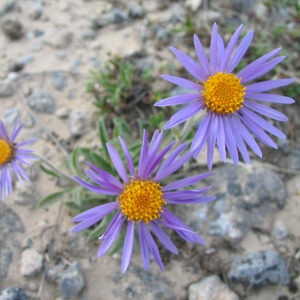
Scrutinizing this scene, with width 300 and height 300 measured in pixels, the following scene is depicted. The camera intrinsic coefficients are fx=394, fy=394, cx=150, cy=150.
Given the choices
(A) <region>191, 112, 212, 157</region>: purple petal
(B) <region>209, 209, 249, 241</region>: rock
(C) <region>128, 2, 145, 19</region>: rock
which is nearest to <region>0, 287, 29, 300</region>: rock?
(B) <region>209, 209, 249, 241</region>: rock

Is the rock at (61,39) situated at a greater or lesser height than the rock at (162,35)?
greater

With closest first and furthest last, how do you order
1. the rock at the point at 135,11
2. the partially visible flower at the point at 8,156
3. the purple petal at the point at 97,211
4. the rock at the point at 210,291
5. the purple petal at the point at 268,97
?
the purple petal at the point at 97,211
the purple petal at the point at 268,97
the partially visible flower at the point at 8,156
the rock at the point at 210,291
the rock at the point at 135,11

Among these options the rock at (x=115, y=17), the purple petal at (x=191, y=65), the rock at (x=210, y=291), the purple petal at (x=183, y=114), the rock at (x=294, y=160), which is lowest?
the rock at (x=210, y=291)

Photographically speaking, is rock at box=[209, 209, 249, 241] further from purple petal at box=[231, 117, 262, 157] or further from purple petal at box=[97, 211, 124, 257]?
purple petal at box=[97, 211, 124, 257]

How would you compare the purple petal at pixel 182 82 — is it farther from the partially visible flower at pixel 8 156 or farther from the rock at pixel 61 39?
the rock at pixel 61 39

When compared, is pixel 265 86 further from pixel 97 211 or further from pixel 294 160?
pixel 97 211

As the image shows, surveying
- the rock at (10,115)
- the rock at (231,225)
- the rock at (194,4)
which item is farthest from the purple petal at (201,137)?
the rock at (194,4)
